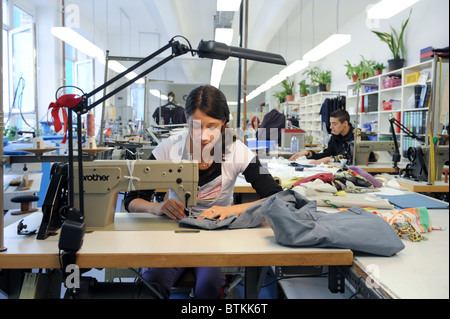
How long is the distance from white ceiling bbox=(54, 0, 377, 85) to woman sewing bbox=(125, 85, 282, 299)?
5.36 m

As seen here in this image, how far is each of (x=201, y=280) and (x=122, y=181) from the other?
48 centimetres

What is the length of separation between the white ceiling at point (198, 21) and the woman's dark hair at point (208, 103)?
5.35m

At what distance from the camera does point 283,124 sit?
229 inches

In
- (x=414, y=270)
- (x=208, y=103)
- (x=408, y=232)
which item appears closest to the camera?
(x=414, y=270)

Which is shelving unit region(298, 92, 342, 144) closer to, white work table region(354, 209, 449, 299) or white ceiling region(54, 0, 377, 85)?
white ceiling region(54, 0, 377, 85)

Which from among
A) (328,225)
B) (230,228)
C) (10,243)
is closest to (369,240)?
(328,225)

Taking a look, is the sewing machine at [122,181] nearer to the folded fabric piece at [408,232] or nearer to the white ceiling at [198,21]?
the folded fabric piece at [408,232]

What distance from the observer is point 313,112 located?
995cm

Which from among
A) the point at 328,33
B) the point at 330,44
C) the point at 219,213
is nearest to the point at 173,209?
the point at 219,213

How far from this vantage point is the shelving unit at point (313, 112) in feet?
30.8

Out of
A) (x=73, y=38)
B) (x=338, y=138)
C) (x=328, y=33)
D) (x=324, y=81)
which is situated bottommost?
(x=338, y=138)

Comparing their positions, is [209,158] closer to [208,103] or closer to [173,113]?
[208,103]

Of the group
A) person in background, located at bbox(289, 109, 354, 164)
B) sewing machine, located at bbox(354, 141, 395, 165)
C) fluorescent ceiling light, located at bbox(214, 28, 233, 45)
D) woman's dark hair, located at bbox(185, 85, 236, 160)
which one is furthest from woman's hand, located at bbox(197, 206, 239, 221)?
fluorescent ceiling light, located at bbox(214, 28, 233, 45)

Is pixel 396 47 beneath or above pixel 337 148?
above
